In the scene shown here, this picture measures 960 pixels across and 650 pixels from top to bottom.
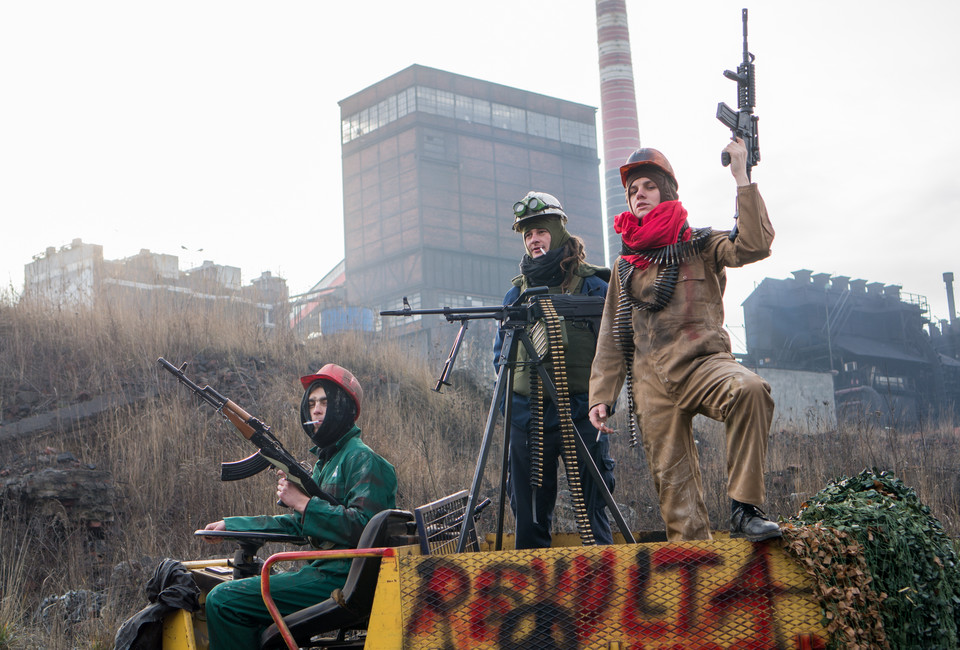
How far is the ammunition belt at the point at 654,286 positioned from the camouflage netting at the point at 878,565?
3.39 ft

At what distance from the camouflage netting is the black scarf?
193 centimetres

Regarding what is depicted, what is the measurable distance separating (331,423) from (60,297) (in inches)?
353

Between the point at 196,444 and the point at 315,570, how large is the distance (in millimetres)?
5680

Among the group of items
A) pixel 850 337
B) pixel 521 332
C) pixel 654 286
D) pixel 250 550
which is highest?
pixel 850 337

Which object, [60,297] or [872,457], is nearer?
[872,457]

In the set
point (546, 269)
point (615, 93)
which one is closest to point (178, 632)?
point (546, 269)

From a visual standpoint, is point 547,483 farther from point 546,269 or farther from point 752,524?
point 752,524

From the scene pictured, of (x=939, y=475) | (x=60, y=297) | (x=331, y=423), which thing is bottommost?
(x=939, y=475)

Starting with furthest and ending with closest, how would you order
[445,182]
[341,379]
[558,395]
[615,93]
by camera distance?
[445,182] → [615,93] → [558,395] → [341,379]

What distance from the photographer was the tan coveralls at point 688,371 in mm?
3471

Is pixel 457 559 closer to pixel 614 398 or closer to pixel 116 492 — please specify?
pixel 614 398

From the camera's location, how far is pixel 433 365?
527 inches

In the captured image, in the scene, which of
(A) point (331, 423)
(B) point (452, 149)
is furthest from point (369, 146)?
(A) point (331, 423)

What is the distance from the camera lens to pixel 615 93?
37750mm
